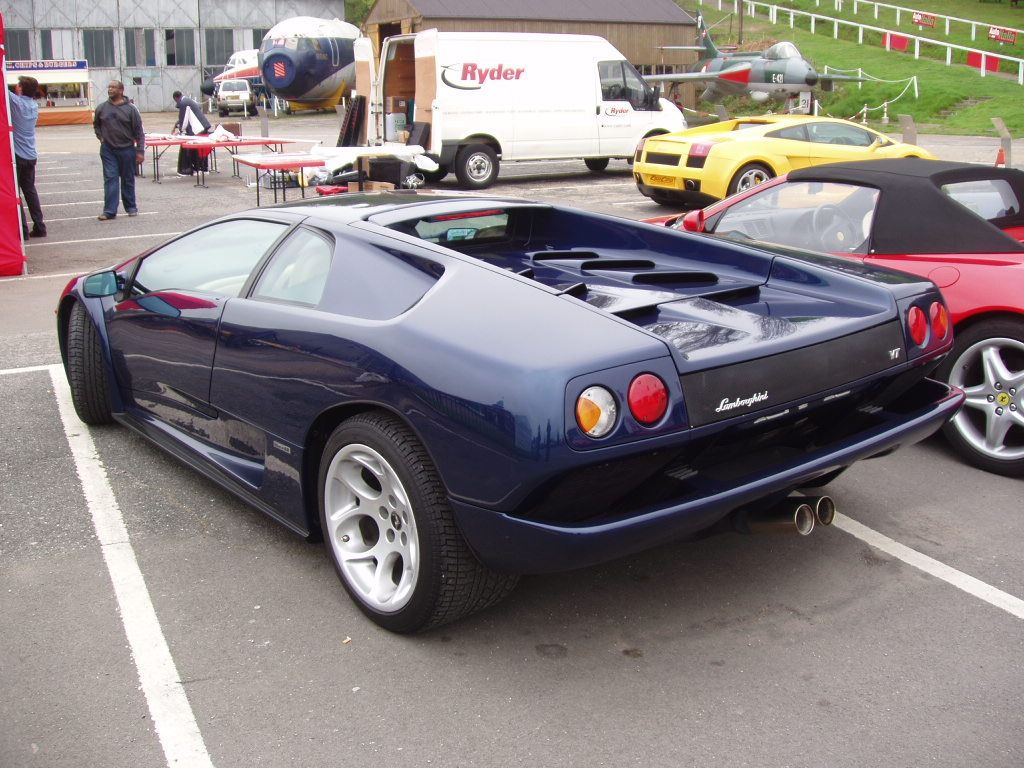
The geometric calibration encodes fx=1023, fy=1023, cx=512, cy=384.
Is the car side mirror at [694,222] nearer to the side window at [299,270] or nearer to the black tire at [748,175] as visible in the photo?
the side window at [299,270]

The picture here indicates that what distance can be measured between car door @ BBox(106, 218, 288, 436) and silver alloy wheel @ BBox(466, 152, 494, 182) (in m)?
13.0

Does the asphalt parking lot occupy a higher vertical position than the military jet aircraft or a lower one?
lower

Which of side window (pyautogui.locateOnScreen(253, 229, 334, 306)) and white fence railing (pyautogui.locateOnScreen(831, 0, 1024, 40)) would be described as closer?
side window (pyautogui.locateOnScreen(253, 229, 334, 306))

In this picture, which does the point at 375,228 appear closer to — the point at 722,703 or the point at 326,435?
the point at 326,435

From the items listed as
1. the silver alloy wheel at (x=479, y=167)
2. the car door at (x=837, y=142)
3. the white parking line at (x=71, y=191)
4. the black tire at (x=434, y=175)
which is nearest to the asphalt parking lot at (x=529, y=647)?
the car door at (x=837, y=142)

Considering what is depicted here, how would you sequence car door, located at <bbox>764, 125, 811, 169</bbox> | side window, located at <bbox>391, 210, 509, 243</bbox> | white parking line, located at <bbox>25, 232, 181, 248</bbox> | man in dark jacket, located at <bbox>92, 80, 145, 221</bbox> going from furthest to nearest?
man in dark jacket, located at <bbox>92, 80, 145, 221</bbox>, car door, located at <bbox>764, 125, 811, 169</bbox>, white parking line, located at <bbox>25, 232, 181, 248</bbox>, side window, located at <bbox>391, 210, 509, 243</bbox>

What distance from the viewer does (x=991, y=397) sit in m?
4.72

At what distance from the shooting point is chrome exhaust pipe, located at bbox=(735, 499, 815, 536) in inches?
132

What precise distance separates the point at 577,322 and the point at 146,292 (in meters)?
2.40

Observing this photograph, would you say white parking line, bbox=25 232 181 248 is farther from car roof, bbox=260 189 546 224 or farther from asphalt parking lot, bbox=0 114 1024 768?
car roof, bbox=260 189 546 224

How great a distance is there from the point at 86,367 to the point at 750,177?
33.8 ft

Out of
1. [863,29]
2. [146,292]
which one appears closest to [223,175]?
Answer: [146,292]

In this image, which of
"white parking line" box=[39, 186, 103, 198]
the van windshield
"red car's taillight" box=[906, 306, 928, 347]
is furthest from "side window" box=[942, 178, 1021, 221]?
"white parking line" box=[39, 186, 103, 198]

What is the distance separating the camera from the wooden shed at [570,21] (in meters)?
32.8
